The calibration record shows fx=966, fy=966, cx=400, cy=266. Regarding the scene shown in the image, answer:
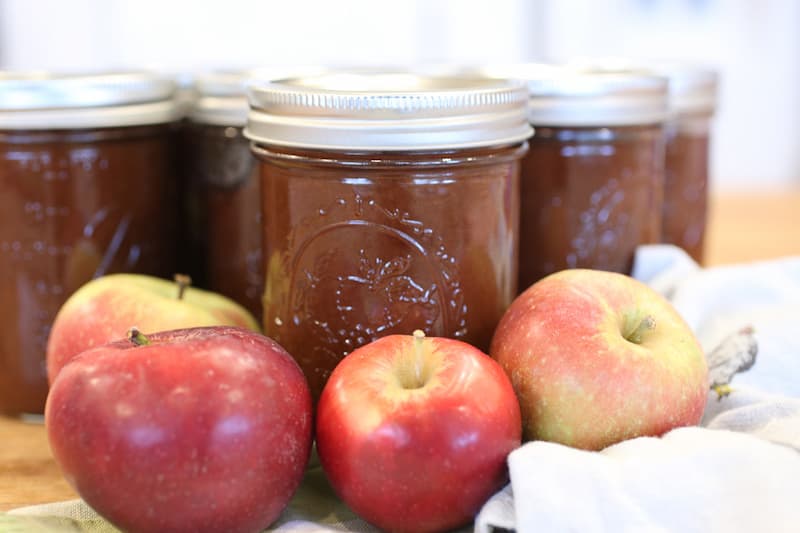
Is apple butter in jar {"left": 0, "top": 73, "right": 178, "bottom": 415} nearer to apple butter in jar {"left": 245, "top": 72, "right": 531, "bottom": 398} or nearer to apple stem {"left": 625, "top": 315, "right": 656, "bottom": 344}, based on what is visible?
apple butter in jar {"left": 245, "top": 72, "right": 531, "bottom": 398}

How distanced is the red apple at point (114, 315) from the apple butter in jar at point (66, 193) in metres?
0.06

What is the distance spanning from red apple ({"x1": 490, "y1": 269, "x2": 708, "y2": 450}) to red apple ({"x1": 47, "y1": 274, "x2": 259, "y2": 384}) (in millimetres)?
252

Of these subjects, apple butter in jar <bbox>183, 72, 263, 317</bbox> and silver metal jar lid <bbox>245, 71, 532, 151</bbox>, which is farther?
apple butter in jar <bbox>183, 72, 263, 317</bbox>

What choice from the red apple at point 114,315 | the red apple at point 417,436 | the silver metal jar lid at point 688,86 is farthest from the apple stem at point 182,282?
the silver metal jar lid at point 688,86

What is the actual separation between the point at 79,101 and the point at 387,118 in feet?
0.98

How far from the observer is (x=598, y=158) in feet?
3.02

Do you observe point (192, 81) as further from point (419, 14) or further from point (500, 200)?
point (419, 14)

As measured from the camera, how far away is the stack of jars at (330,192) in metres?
0.71

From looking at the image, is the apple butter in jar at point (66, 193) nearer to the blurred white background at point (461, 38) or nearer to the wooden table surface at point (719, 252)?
the wooden table surface at point (719, 252)

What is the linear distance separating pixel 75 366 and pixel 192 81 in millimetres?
462

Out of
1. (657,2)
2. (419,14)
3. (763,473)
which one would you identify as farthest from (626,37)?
(763,473)

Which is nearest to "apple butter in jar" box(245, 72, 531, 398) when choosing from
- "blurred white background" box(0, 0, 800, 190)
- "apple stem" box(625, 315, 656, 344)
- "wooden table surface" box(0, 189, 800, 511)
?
"apple stem" box(625, 315, 656, 344)

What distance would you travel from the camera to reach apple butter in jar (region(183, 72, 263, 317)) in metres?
0.92

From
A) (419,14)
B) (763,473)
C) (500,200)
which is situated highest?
(419,14)
